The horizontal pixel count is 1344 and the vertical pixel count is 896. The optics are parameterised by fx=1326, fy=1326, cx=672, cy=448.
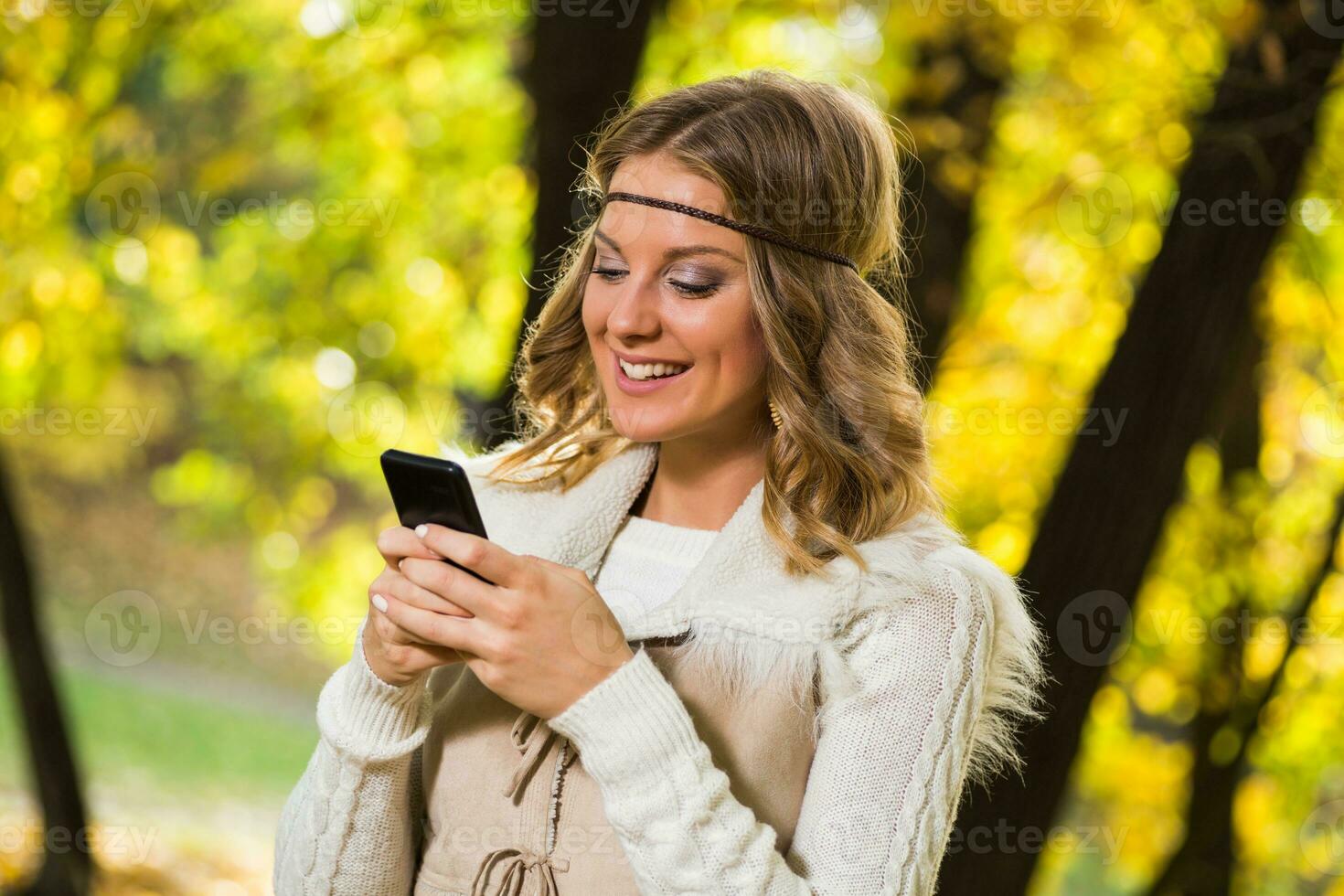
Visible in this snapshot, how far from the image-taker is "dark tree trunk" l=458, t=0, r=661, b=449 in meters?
3.39

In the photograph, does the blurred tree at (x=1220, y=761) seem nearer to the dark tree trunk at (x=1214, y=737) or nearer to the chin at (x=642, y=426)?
the dark tree trunk at (x=1214, y=737)

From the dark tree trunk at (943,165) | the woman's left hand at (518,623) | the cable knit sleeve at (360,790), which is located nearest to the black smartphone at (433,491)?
the woman's left hand at (518,623)

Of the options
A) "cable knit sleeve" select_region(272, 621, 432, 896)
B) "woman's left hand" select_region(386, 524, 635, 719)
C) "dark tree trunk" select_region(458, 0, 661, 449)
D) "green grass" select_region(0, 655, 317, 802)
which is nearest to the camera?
"woman's left hand" select_region(386, 524, 635, 719)

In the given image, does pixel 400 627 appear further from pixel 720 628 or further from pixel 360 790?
pixel 720 628

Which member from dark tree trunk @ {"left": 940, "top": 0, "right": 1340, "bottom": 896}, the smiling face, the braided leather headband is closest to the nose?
the smiling face

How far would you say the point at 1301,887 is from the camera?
1023 cm

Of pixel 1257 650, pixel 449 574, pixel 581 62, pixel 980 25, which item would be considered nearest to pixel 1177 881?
pixel 1257 650

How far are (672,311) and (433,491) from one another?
0.49 metres

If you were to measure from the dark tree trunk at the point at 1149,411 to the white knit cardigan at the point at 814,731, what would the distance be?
141 cm

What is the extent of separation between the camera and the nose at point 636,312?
A: 210 centimetres

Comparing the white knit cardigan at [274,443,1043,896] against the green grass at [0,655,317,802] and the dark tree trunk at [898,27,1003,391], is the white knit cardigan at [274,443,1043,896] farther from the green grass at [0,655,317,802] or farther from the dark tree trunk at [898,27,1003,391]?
the green grass at [0,655,317,802]

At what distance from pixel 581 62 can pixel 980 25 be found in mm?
1767

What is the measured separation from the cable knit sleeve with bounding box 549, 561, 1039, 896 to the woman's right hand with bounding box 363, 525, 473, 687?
0.24 metres

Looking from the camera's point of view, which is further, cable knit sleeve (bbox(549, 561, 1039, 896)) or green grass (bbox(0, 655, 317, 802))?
green grass (bbox(0, 655, 317, 802))
